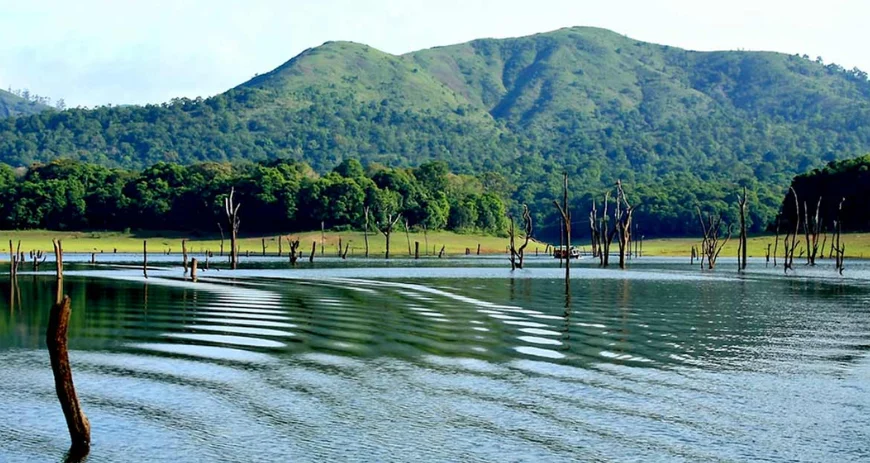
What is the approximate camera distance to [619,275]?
76.4 m

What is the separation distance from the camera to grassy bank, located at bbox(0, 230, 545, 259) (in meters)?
146

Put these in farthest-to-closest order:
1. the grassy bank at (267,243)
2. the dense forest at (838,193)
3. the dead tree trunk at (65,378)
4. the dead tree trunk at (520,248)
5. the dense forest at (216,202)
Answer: the dense forest at (216,202), the grassy bank at (267,243), the dense forest at (838,193), the dead tree trunk at (520,248), the dead tree trunk at (65,378)

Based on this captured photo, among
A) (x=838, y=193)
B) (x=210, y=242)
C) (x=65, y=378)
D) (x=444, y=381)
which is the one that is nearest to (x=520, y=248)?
(x=444, y=381)

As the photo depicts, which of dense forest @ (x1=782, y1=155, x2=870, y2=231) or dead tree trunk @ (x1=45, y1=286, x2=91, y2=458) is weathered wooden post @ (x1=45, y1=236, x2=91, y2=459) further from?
dense forest @ (x1=782, y1=155, x2=870, y2=231)

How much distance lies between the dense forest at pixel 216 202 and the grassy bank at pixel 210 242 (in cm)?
383

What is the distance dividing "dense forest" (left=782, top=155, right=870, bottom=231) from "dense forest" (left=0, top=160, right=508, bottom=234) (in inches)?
2034

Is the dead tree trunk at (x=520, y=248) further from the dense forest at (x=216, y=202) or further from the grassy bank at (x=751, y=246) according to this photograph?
the dense forest at (x=216, y=202)

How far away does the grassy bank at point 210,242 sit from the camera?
146m

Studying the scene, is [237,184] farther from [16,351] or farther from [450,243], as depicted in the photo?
[16,351]

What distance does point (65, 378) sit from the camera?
56.2 feet

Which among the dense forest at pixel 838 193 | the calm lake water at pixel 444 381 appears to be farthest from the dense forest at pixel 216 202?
the calm lake water at pixel 444 381

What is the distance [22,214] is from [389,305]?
128m

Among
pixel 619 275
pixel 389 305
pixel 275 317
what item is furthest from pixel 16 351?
pixel 619 275

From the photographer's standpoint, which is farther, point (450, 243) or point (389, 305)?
point (450, 243)
